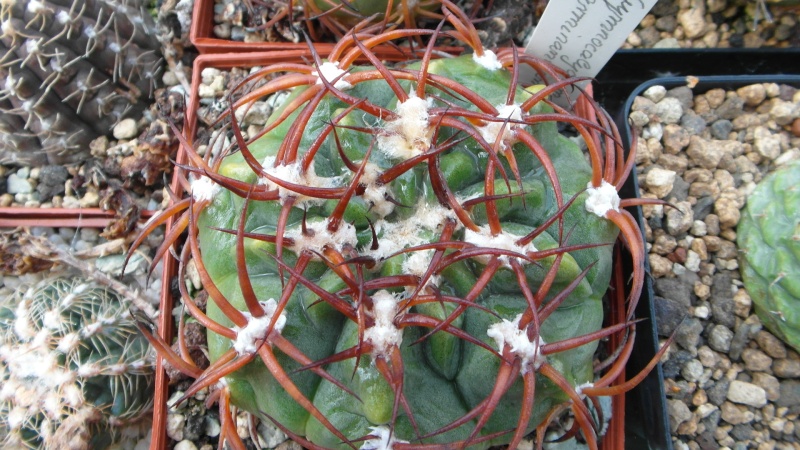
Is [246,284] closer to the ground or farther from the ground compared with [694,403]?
farther from the ground

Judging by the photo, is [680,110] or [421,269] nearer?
[421,269]

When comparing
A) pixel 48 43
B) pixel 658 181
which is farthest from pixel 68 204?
pixel 658 181

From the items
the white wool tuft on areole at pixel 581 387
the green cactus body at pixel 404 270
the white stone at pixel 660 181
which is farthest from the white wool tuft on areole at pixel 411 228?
the white stone at pixel 660 181

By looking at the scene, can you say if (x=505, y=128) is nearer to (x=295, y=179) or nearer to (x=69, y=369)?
(x=295, y=179)

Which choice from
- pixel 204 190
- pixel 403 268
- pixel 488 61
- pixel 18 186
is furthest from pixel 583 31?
pixel 18 186

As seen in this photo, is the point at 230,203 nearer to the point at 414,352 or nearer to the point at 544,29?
the point at 414,352

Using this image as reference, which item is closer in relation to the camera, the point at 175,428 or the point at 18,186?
the point at 175,428
